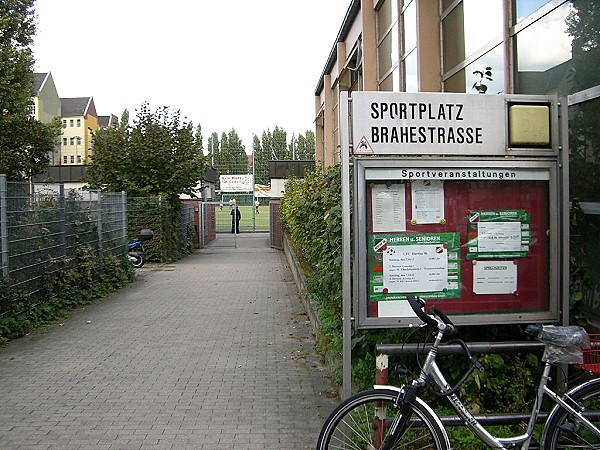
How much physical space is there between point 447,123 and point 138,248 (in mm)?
18359

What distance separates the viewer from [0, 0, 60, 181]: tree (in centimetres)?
2284

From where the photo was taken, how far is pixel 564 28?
6.54 metres

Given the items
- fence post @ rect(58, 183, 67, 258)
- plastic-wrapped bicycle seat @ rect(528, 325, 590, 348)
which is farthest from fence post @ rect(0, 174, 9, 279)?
plastic-wrapped bicycle seat @ rect(528, 325, 590, 348)

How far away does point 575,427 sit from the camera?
399cm

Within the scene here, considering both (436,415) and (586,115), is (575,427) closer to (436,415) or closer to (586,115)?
(436,415)

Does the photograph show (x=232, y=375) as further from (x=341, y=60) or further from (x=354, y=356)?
(x=341, y=60)

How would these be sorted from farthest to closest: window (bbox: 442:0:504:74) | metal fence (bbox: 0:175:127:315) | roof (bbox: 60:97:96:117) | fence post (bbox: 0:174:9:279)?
roof (bbox: 60:97:96:117) < metal fence (bbox: 0:175:127:315) < fence post (bbox: 0:174:9:279) < window (bbox: 442:0:504:74)

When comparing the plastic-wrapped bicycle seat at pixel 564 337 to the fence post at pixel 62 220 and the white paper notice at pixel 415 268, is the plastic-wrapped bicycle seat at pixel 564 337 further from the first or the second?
the fence post at pixel 62 220

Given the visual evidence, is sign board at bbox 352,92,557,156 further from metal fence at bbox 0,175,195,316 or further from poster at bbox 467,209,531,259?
metal fence at bbox 0,175,195,316

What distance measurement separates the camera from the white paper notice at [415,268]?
4.85 metres

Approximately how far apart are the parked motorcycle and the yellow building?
72.4 m

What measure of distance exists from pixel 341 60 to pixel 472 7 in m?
14.0

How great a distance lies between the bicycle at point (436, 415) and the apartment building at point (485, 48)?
93.1 inches

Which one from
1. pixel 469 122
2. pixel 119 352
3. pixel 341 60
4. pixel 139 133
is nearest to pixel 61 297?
pixel 119 352
